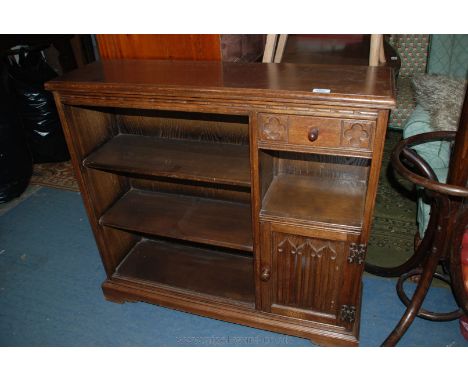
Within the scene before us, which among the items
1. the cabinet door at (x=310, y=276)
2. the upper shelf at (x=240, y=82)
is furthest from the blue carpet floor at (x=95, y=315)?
the upper shelf at (x=240, y=82)

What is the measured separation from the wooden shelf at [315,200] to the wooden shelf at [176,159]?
6.8 inches

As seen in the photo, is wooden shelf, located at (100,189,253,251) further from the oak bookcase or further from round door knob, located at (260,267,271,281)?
round door knob, located at (260,267,271,281)

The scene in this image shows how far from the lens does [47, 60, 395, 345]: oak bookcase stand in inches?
49.9

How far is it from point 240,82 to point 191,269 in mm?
1101

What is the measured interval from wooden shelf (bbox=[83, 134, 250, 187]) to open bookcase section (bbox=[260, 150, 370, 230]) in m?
0.14

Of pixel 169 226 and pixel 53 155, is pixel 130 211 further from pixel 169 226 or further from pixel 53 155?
pixel 53 155

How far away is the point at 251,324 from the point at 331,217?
0.71m

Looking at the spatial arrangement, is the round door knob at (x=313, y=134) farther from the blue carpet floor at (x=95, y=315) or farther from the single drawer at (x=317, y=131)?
the blue carpet floor at (x=95, y=315)

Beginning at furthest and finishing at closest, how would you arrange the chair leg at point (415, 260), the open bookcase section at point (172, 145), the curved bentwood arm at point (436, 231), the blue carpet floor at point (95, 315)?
the blue carpet floor at point (95, 315) < the chair leg at point (415, 260) < the open bookcase section at point (172, 145) < the curved bentwood arm at point (436, 231)

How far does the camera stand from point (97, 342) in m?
1.87

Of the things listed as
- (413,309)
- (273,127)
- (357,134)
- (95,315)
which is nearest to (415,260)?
(413,309)

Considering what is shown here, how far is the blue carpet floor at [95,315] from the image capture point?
5.98 ft

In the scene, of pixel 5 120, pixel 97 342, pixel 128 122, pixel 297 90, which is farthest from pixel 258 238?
pixel 5 120

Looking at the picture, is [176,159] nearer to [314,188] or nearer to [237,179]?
[237,179]
